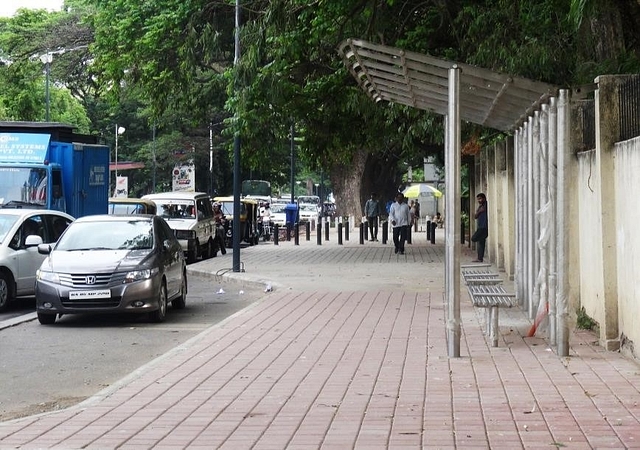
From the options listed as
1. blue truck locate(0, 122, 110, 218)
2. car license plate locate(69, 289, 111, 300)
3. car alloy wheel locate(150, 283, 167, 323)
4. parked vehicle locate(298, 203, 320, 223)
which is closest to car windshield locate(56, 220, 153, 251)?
car alloy wheel locate(150, 283, 167, 323)

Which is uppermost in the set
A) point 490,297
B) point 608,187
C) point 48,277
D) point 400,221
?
point 400,221

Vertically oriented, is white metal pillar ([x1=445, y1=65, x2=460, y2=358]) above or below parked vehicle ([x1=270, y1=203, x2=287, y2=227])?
below

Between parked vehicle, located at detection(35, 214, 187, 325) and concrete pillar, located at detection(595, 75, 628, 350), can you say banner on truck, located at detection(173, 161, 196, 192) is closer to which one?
parked vehicle, located at detection(35, 214, 187, 325)

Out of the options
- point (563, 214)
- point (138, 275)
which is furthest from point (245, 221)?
point (563, 214)

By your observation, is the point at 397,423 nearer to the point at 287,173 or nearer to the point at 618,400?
the point at 618,400

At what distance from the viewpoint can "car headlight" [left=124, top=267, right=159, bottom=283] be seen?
15140 mm

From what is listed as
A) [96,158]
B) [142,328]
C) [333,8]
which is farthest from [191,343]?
[96,158]

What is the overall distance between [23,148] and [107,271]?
944 cm

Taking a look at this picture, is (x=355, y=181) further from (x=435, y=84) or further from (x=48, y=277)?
(x=435, y=84)

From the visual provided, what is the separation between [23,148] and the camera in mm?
23625

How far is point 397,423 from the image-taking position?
7812mm

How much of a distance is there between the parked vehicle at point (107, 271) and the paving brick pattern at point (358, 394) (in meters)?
1.45

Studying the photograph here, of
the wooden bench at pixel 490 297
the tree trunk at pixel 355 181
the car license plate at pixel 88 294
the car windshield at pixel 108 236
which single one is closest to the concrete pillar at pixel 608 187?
the wooden bench at pixel 490 297

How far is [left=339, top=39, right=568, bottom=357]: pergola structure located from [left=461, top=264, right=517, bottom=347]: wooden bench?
48 cm
